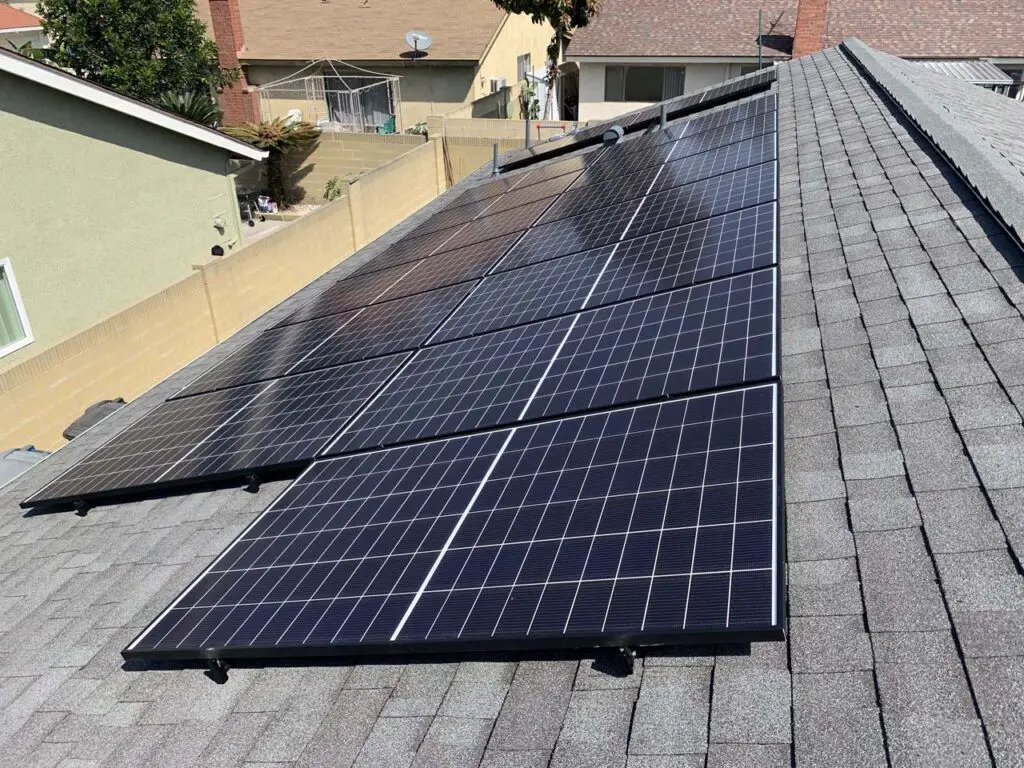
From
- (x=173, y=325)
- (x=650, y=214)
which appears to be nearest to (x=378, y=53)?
(x=173, y=325)

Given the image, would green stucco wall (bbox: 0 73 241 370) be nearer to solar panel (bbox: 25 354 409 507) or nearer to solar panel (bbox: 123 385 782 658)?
solar panel (bbox: 25 354 409 507)

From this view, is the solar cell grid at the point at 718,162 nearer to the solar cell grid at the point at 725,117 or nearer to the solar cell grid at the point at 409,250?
the solar cell grid at the point at 725,117

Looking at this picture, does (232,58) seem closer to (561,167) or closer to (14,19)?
(561,167)

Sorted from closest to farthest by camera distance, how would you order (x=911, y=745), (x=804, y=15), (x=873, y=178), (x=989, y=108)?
(x=911, y=745) → (x=873, y=178) → (x=989, y=108) → (x=804, y=15)

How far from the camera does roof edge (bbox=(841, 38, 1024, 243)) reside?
21.8 ft

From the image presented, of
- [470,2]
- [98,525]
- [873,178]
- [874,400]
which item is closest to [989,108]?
[873,178]

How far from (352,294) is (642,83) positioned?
30256 mm

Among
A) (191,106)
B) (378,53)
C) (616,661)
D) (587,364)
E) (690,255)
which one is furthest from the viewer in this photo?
(378,53)

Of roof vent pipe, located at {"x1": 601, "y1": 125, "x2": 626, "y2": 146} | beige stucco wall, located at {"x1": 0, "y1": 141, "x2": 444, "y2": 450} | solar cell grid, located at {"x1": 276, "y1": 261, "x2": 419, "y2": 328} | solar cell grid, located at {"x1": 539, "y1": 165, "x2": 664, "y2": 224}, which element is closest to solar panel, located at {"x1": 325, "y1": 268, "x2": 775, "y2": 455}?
solar cell grid, located at {"x1": 276, "y1": 261, "x2": 419, "y2": 328}

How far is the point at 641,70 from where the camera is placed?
37500 mm

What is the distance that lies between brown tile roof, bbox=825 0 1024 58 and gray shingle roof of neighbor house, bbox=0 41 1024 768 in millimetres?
32117

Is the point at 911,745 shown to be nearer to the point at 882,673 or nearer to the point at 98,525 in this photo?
the point at 882,673

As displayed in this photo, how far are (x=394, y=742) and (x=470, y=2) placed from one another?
42.4m

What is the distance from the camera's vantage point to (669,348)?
6.19 m
